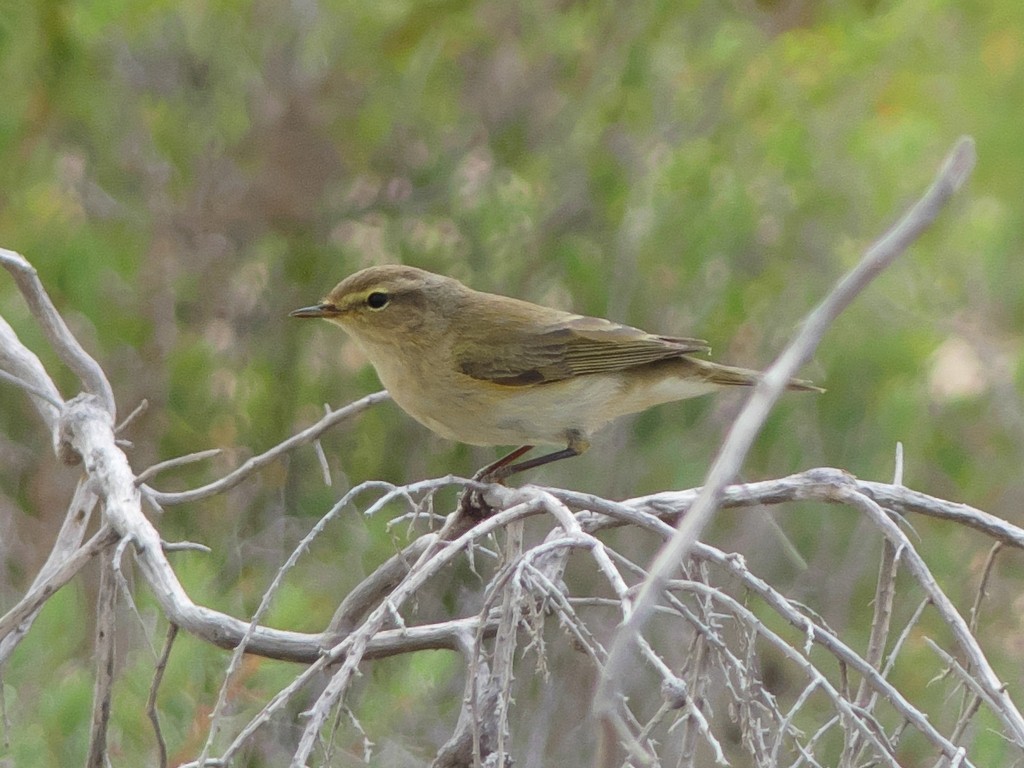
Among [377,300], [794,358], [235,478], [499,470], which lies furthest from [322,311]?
[794,358]

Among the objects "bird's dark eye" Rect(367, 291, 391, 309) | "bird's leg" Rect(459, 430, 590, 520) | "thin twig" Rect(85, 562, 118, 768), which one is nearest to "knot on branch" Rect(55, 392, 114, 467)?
"thin twig" Rect(85, 562, 118, 768)

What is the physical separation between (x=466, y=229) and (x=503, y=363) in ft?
5.37

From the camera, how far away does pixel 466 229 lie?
18.4ft

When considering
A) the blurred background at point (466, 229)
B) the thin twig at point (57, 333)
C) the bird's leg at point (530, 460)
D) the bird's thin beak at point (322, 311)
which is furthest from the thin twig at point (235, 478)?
the blurred background at point (466, 229)

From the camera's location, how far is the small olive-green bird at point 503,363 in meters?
3.96

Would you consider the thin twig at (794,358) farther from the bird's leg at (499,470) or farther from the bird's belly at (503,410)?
the bird's belly at (503,410)

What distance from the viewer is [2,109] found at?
Result: 5.13 metres

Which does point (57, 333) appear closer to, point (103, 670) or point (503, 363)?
point (103, 670)

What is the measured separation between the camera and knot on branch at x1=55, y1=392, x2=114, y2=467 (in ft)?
8.87

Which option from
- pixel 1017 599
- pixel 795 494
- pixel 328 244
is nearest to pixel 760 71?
pixel 328 244

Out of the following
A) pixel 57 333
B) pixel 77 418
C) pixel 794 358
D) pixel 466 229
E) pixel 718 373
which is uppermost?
pixel 794 358

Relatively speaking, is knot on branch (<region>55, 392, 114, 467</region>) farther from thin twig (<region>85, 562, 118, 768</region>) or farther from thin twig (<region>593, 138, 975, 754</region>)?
thin twig (<region>593, 138, 975, 754</region>)

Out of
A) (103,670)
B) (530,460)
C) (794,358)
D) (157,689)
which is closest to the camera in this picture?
(794,358)

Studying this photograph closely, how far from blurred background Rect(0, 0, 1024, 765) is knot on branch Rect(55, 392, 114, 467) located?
81.6 inches
